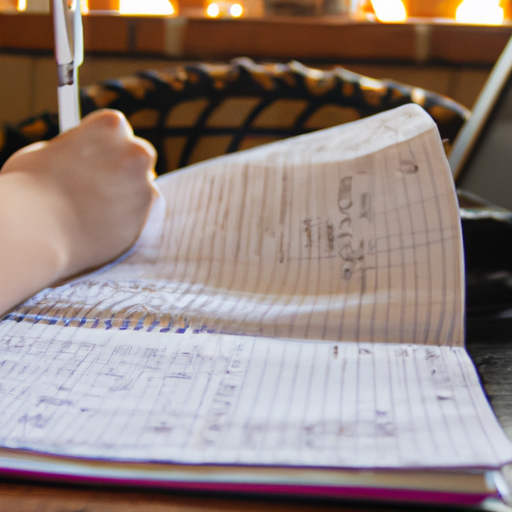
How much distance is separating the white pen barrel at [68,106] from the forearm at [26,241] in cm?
10

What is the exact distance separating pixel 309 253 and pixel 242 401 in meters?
0.17

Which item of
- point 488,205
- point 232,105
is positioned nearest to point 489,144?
point 488,205

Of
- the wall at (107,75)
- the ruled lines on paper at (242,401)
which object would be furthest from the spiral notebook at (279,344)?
the wall at (107,75)

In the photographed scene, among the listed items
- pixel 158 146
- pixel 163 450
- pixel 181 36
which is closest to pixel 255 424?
pixel 163 450

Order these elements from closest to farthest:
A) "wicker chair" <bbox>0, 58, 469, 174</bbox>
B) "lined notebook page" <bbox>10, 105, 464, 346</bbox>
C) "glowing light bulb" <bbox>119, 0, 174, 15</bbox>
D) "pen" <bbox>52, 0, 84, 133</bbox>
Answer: "lined notebook page" <bbox>10, 105, 464, 346</bbox>
"pen" <bbox>52, 0, 84, 133</bbox>
"wicker chair" <bbox>0, 58, 469, 174</bbox>
"glowing light bulb" <bbox>119, 0, 174, 15</bbox>

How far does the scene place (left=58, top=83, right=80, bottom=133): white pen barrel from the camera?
1.53 ft

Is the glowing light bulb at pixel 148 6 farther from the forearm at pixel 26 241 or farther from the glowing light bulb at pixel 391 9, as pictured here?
the forearm at pixel 26 241

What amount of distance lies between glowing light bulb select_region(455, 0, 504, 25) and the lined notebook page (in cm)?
82

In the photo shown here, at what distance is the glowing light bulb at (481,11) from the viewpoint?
1.08 meters

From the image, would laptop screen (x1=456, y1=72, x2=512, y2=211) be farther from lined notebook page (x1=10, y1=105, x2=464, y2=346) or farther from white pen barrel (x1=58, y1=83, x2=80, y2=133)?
white pen barrel (x1=58, y1=83, x2=80, y2=133)

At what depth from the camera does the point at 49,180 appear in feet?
1.32

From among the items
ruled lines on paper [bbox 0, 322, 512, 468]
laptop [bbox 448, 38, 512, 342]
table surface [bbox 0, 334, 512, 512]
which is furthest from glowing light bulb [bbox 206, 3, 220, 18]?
table surface [bbox 0, 334, 512, 512]

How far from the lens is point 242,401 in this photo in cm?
23

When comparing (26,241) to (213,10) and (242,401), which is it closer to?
(242,401)
